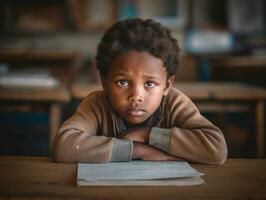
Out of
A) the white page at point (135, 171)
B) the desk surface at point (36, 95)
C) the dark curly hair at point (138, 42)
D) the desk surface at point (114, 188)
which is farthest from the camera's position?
the desk surface at point (36, 95)

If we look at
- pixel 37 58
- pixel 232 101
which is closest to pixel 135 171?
pixel 232 101

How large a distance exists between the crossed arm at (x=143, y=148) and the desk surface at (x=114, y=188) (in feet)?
0.33

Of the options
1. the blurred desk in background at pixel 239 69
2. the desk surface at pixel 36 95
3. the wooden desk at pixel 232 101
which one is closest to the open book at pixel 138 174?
the desk surface at pixel 36 95

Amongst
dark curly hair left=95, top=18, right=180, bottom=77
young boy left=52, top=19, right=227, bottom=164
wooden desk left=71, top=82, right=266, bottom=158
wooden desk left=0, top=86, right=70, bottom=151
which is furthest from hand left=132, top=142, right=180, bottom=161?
wooden desk left=71, top=82, right=266, bottom=158

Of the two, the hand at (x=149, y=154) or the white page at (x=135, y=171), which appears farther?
the hand at (x=149, y=154)

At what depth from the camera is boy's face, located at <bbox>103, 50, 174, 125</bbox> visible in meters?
1.20

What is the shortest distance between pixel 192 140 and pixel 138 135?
0.14 meters

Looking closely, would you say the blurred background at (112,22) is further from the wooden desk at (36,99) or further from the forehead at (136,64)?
the forehead at (136,64)

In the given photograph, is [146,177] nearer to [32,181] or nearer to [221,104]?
[32,181]

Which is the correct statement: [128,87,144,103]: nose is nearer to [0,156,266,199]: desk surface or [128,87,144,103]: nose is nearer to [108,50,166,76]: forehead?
[108,50,166,76]: forehead

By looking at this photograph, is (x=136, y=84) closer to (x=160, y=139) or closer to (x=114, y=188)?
(x=160, y=139)

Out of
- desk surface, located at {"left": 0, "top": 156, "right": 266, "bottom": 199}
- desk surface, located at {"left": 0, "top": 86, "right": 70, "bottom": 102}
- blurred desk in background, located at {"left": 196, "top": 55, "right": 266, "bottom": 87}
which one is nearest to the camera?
desk surface, located at {"left": 0, "top": 156, "right": 266, "bottom": 199}

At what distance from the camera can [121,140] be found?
45.7 inches

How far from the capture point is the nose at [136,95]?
120 centimetres
